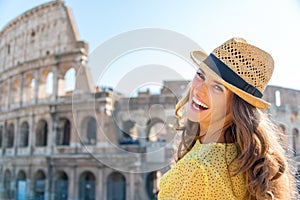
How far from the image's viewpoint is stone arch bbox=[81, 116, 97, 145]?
14.8m

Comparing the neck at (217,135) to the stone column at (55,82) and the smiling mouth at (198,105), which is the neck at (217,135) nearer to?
the smiling mouth at (198,105)

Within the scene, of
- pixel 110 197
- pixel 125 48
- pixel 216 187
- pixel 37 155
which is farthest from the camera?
A: pixel 37 155

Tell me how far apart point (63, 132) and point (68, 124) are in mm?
531

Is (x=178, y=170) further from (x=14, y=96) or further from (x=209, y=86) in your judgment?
(x=14, y=96)

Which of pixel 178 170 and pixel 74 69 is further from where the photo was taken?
pixel 74 69

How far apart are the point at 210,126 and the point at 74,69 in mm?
15240

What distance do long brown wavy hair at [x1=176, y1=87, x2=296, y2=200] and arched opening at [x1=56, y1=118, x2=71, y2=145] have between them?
50.3ft

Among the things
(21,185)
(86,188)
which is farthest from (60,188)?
(21,185)

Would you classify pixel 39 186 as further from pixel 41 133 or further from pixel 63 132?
pixel 63 132

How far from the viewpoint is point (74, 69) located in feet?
51.5

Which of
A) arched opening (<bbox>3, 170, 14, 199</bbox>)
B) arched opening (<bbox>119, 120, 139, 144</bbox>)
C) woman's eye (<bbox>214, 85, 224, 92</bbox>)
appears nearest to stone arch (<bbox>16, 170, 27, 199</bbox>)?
arched opening (<bbox>3, 170, 14, 199</bbox>)

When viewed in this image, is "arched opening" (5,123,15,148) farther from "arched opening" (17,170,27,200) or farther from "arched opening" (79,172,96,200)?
"arched opening" (79,172,96,200)

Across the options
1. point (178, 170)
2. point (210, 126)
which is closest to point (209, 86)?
point (210, 126)

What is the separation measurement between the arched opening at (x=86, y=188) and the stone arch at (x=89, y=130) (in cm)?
174
